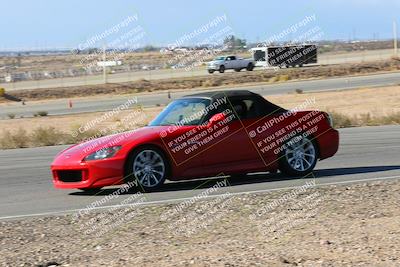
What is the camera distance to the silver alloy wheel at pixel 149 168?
12742mm

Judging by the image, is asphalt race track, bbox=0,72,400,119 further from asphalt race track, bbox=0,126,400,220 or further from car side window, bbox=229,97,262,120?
car side window, bbox=229,97,262,120

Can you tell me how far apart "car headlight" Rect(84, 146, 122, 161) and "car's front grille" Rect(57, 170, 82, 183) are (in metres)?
0.29

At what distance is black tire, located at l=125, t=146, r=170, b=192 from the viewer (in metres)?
12.7

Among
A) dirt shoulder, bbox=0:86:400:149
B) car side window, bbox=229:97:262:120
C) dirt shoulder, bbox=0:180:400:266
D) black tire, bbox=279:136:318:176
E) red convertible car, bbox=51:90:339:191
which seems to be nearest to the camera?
dirt shoulder, bbox=0:180:400:266

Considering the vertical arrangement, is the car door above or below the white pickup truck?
above

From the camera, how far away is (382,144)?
19578 millimetres

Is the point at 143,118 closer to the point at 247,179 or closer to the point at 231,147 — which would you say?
the point at 247,179

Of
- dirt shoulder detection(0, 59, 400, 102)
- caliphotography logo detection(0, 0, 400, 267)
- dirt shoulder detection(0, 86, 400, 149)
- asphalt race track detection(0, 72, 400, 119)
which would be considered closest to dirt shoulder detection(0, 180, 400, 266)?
caliphotography logo detection(0, 0, 400, 267)

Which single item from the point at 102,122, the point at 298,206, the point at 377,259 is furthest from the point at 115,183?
the point at 102,122

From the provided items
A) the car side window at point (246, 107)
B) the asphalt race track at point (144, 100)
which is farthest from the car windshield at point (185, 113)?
the asphalt race track at point (144, 100)

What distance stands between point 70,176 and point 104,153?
68cm

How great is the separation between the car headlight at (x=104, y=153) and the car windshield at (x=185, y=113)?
1.15 meters

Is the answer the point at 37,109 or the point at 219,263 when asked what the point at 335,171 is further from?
the point at 37,109

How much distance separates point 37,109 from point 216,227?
39.3 meters
